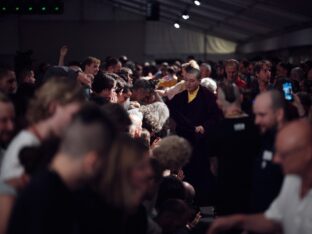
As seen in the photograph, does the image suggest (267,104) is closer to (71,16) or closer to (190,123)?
(190,123)

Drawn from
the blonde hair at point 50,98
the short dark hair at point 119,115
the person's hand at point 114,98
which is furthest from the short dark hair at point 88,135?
the person's hand at point 114,98

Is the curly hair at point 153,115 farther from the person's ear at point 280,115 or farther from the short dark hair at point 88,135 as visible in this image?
the short dark hair at point 88,135

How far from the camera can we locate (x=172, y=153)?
4.81m

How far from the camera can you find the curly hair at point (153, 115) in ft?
23.1

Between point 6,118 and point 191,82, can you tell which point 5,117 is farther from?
point 191,82

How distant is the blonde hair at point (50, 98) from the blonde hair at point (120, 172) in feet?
2.62

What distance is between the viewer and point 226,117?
5.74 meters

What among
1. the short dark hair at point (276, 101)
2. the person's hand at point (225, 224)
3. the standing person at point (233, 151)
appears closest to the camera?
the person's hand at point (225, 224)

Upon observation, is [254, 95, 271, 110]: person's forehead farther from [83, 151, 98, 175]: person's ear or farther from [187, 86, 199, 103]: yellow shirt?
[187, 86, 199, 103]: yellow shirt

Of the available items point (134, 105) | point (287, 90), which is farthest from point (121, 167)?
point (134, 105)

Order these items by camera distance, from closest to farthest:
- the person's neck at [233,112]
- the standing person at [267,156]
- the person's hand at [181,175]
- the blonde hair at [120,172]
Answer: the blonde hair at [120,172] → the standing person at [267,156] → the person's neck at [233,112] → the person's hand at [181,175]

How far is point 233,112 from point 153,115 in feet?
4.99

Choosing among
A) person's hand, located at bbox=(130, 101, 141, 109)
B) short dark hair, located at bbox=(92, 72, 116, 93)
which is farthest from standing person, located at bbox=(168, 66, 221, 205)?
short dark hair, located at bbox=(92, 72, 116, 93)

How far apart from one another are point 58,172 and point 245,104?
5.15 m
